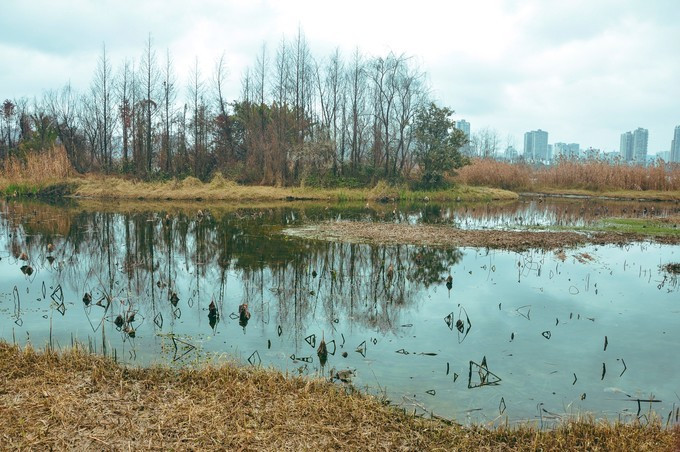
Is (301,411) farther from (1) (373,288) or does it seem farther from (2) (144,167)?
(2) (144,167)

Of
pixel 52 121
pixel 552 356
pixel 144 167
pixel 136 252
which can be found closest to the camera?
pixel 552 356

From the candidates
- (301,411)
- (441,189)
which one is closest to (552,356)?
(301,411)

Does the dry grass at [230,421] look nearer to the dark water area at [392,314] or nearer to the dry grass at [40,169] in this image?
the dark water area at [392,314]

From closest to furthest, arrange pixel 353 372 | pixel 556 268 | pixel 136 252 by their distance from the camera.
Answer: pixel 353 372
pixel 556 268
pixel 136 252

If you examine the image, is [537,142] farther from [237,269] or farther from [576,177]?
[237,269]

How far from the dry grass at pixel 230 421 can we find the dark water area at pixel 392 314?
465mm

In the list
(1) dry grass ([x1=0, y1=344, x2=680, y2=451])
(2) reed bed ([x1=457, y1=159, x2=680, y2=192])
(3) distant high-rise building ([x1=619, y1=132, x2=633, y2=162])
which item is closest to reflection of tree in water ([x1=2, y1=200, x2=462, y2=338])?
(1) dry grass ([x1=0, y1=344, x2=680, y2=451])

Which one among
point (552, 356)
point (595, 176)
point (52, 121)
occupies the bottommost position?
point (552, 356)

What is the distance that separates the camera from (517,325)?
709 centimetres

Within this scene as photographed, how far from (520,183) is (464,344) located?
32559mm

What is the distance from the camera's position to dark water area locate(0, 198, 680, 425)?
16.9ft

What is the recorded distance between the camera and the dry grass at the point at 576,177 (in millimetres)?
31797

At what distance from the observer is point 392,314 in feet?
24.8

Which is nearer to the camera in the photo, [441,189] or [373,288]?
[373,288]
